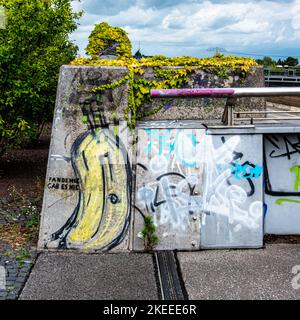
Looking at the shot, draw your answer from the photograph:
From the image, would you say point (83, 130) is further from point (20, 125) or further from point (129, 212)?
point (20, 125)

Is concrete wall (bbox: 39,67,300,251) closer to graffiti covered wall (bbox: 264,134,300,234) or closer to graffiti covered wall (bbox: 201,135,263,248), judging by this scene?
graffiti covered wall (bbox: 201,135,263,248)

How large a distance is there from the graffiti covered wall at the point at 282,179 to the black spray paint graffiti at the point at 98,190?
212 cm

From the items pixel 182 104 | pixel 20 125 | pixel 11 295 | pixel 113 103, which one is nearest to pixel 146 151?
pixel 113 103

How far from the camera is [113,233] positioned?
662cm

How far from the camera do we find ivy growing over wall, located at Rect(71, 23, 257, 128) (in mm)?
6867

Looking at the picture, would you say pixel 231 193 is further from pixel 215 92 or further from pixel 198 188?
pixel 215 92

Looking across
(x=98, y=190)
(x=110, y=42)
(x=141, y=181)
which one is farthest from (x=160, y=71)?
(x=110, y=42)

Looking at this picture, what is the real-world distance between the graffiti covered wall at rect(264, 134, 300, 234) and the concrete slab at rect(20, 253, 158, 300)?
209cm

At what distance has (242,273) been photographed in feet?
19.1

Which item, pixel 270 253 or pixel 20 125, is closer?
pixel 270 253

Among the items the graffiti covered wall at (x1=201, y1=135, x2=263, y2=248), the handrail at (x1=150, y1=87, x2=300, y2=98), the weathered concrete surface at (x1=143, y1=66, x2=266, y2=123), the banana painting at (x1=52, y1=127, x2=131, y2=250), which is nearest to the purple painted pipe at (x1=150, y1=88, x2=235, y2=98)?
the handrail at (x1=150, y1=87, x2=300, y2=98)

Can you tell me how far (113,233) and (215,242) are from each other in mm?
1441

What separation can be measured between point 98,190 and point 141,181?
62 cm

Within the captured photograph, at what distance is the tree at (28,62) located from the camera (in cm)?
991
